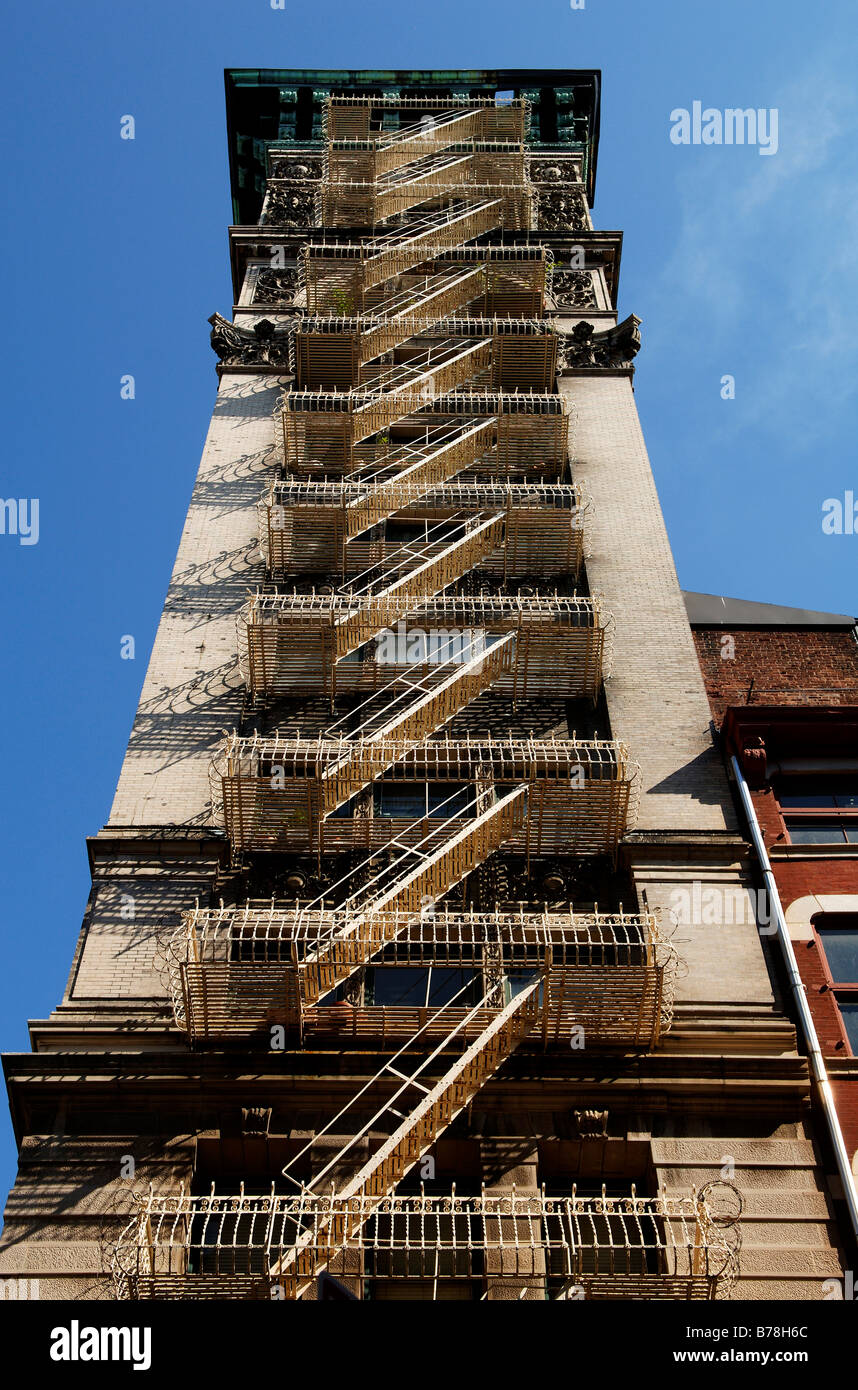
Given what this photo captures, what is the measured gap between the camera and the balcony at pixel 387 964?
17.2 metres

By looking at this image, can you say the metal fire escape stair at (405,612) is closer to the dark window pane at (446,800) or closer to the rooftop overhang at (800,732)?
the dark window pane at (446,800)

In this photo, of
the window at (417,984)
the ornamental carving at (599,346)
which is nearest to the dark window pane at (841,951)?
the window at (417,984)

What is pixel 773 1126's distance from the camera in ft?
54.7

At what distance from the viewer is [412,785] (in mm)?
21766

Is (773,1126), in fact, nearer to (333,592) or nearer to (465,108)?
(333,592)

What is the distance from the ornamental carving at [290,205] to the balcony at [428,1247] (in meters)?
27.7

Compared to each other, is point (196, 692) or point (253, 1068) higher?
point (196, 692)

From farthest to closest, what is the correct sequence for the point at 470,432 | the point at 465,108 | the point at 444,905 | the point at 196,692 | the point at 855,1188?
the point at 465,108, the point at 470,432, the point at 196,692, the point at 444,905, the point at 855,1188

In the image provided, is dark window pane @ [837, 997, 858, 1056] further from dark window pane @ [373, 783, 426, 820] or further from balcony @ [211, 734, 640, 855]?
dark window pane @ [373, 783, 426, 820]

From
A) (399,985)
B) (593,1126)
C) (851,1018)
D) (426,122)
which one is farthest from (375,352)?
(593,1126)

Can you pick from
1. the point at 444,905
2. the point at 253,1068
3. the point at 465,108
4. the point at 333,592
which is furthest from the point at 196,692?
the point at 465,108

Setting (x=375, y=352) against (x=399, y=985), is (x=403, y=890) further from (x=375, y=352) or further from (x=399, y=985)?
(x=375, y=352)

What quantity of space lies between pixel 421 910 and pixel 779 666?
815cm

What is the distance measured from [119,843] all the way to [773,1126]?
347 inches
